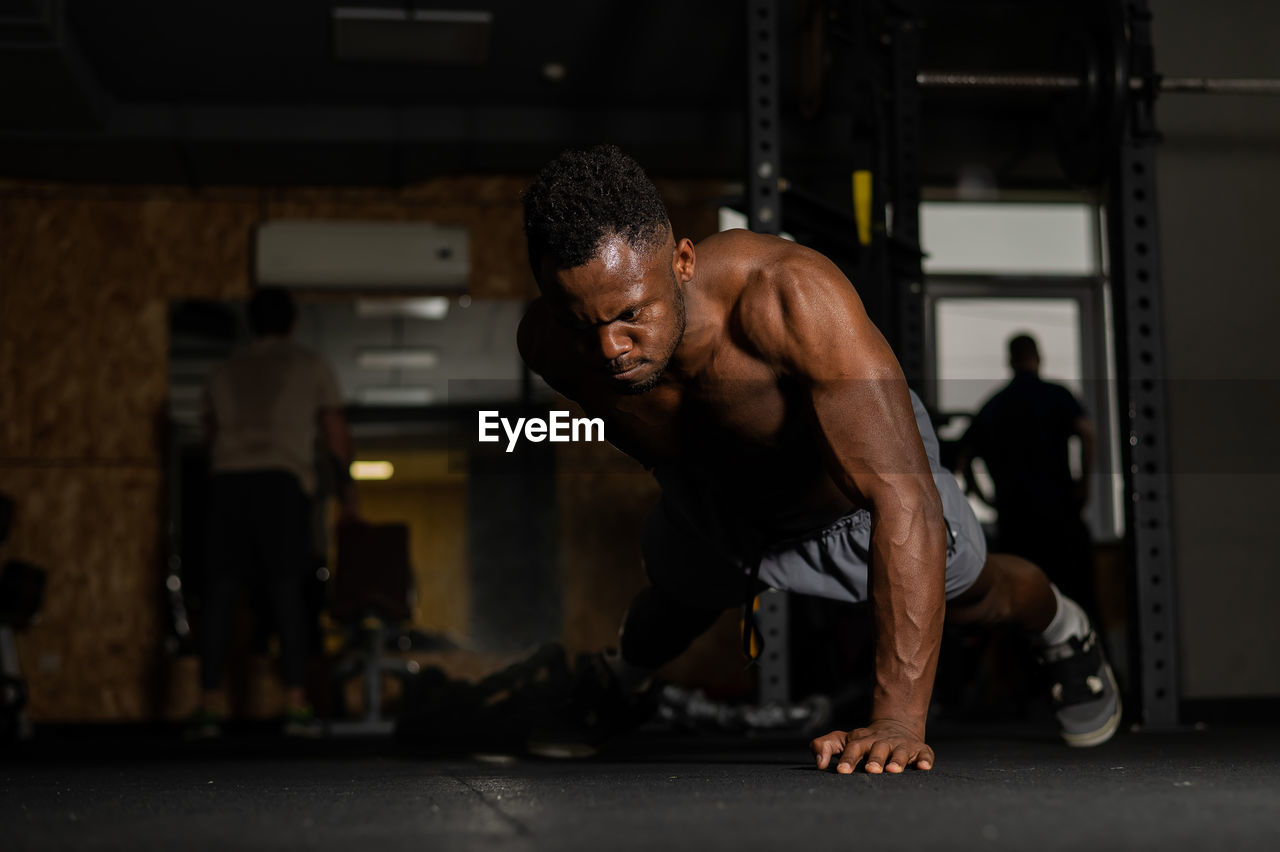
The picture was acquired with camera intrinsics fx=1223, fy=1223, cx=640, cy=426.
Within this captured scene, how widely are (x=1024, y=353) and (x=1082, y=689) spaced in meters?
1.87

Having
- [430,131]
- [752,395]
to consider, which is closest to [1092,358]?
[430,131]

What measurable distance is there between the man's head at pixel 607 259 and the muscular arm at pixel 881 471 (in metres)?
0.16

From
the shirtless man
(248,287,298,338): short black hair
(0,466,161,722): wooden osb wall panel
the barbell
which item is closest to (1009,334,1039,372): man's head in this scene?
the barbell

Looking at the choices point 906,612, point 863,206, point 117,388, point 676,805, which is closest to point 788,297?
point 906,612

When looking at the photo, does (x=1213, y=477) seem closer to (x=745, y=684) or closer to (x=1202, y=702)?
(x=1202, y=702)

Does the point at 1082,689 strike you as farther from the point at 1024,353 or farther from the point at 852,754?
the point at 1024,353

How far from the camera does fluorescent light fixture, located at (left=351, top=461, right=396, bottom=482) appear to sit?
14.9 feet

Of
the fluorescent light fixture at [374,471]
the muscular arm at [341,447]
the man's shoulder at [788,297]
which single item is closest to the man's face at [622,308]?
the man's shoulder at [788,297]

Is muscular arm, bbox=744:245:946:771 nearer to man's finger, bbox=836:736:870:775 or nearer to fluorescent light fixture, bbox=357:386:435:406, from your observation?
man's finger, bbox=836:736:870:775

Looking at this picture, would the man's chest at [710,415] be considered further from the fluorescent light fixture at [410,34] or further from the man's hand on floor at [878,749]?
the fluorescent light fixture at [410,34]

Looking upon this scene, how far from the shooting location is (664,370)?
1441mm

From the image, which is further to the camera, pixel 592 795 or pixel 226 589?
pixel 226 589

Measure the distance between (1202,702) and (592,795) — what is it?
2.29m

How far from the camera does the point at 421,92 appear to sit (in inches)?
179
